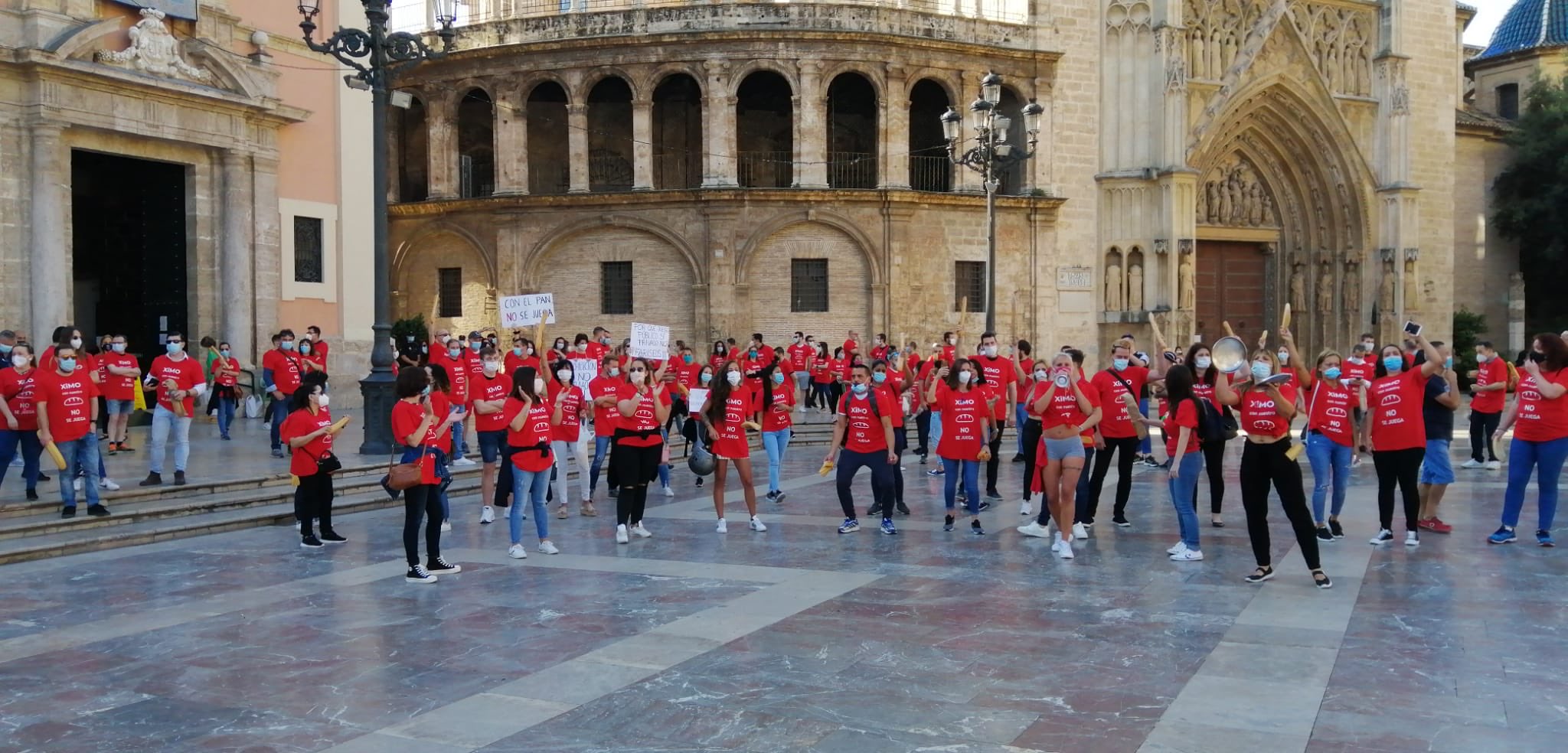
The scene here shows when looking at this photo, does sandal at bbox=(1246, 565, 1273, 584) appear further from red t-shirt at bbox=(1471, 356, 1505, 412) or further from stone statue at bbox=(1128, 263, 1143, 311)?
stone statue at bbox=(1128, 263, 1143, 311)

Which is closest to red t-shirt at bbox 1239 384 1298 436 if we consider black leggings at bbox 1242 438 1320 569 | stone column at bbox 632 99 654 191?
black leggings at bbox 1242 438 1320 569

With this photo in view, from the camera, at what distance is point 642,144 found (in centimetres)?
3134

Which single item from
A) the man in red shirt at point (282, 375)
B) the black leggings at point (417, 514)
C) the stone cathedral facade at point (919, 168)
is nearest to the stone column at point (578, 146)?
the stone cathedral facade at point (919, 168)

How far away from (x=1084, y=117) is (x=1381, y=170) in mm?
10617

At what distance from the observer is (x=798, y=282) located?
3173cm

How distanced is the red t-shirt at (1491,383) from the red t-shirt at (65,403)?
48.6 ft

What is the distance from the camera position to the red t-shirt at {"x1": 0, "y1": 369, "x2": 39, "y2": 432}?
11969 mm

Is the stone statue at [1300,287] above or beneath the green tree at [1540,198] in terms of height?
beneath

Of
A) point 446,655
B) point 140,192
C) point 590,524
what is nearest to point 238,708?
point 446,655

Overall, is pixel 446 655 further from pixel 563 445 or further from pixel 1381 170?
pixel 1381 170

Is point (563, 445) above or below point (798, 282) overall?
below

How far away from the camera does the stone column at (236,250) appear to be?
21562mm

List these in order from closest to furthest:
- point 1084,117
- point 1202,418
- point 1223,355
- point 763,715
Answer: point 763,715 < point 1223,355 < point 1202,418 < point 1084,117

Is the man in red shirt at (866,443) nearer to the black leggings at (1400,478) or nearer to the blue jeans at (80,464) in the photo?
the black leggings at (1400,478)
